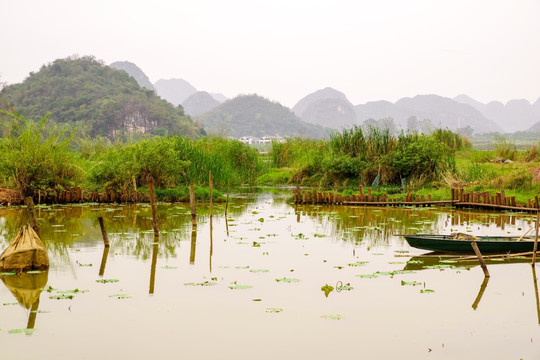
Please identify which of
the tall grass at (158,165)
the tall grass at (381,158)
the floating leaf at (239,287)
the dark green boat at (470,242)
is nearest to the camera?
the floating leaf at (239,287)

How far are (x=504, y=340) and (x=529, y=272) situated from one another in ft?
12.2

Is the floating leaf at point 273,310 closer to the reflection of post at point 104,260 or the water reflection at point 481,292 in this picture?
the water reflection at point 481,292

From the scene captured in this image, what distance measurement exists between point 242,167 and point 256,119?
12016cm

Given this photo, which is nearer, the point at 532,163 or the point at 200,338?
the point at 200,338

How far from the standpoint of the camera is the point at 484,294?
29.7ft

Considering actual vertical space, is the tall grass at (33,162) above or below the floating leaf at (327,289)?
above

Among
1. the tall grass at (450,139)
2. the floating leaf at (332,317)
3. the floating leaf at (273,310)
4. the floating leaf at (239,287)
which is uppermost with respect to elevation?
the tall grass at (450,139)

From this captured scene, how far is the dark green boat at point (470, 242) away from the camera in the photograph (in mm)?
11273

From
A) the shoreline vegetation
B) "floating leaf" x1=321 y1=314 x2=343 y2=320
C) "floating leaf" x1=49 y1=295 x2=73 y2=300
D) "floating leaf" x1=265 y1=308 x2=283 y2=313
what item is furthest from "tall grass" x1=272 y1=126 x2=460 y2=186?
"floating leaf" x1=49 y1=295 x2=73 y2=300

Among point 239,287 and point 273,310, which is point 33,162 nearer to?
point 239,287

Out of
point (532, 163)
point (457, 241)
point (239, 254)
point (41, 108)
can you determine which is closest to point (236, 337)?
point (239, 254)

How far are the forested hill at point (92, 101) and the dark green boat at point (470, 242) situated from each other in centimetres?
7113

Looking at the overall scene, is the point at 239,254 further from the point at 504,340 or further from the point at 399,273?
the point at 504,340

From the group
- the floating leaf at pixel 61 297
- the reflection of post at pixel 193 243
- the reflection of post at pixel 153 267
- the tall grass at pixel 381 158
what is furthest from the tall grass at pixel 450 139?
the floating leaf at pixel 61 297
